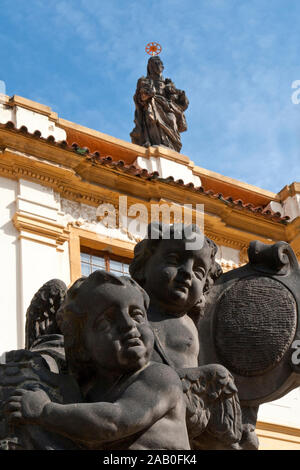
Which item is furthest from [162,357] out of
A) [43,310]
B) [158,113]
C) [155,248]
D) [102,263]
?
[158,113]

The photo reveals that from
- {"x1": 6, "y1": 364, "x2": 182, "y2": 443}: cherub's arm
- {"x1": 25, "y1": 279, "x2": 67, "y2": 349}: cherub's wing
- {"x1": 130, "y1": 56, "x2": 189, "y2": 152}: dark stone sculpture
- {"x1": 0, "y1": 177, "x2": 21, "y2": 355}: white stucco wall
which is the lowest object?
{"x1": 6, "y1": 364, "x2": 182, "y2": 443}: cherub's arm

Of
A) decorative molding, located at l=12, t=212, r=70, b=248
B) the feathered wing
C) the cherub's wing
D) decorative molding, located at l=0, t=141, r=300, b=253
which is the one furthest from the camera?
decorative molding, located at l=0, t=141, r=300, b=253

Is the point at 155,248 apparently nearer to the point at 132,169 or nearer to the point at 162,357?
the point at 162,357

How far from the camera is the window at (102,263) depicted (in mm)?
14359

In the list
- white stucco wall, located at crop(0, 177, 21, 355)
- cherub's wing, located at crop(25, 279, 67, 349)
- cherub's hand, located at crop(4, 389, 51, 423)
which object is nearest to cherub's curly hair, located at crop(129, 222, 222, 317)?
cherub's wing, located at crop(25, 279, 67, 349)

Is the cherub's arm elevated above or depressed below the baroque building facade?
below

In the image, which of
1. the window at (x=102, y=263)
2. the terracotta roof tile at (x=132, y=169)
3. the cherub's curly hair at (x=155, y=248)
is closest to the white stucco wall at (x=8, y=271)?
the terracotta roof tile at (x=132, y=169)

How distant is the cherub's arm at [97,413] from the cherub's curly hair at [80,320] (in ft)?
0.82

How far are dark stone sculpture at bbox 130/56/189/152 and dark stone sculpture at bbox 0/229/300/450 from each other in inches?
542

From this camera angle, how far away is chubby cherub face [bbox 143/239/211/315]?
3.19 meters

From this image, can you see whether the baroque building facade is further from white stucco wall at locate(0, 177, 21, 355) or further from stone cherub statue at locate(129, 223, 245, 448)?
stone cherub statue at locate(129, 223, 245, 448)

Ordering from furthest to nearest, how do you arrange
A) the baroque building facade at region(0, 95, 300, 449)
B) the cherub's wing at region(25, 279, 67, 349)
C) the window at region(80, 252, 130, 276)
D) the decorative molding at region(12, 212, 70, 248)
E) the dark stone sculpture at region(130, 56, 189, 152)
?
the dark stone sculpture at region(130, 56, 189, 152)
the window at region(80, 252, 130, 276)
the decorative molding at region(12, 212, 70, 248)
the baroque building facade at region(0, 95, 300, 449)
the cherub's wing at region(25, 279, 67, 349)

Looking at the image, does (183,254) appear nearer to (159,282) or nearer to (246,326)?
(159,282)

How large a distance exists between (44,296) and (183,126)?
46.9ft
